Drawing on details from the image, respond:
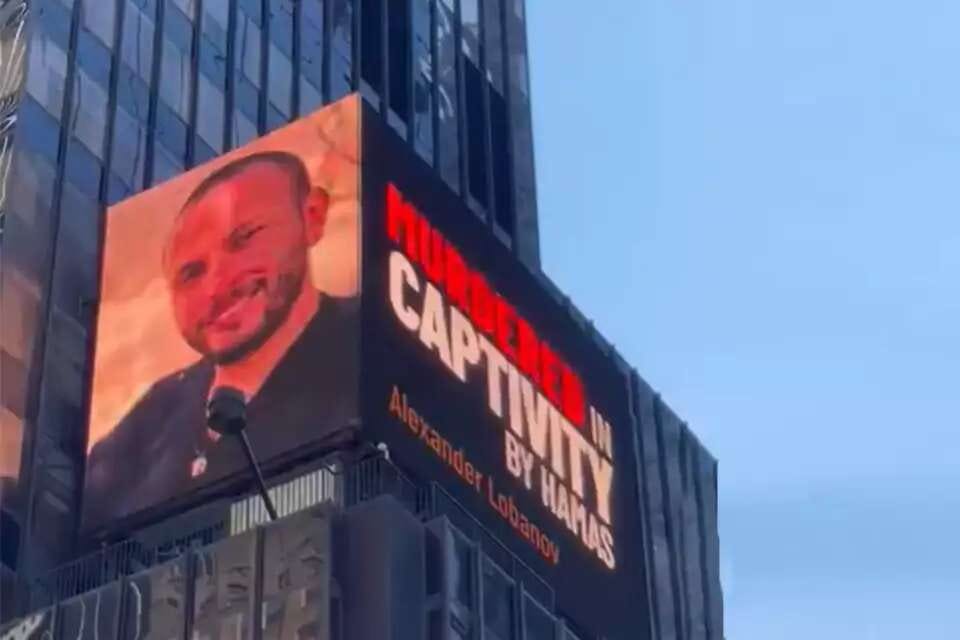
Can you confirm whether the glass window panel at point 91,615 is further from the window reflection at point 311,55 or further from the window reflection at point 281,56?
the window reflection at point 311,55

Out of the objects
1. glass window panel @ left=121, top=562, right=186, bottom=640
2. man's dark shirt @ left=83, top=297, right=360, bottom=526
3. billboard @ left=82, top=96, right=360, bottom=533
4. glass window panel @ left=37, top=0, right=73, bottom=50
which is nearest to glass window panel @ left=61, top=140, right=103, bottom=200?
billboard @ left=82, top=96, right=360, bottom=533

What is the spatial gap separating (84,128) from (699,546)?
91.8 feet

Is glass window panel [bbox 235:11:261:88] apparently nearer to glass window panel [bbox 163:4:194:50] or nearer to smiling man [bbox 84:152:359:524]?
glass window panel [bbox 163:4:194:50]

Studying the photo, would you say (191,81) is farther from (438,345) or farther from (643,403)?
(643,403)

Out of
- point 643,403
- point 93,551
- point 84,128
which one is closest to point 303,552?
point 93,551

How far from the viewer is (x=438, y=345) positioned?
46.1 meters

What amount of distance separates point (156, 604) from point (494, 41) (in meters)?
35.8

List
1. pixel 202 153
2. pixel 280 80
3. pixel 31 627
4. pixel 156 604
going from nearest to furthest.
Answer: pixel 156 604 < pixel 31 627 < pixel 202 153 < pixel 280 80

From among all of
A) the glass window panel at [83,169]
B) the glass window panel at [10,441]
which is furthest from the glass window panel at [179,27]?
the glass window panel at [10,441]

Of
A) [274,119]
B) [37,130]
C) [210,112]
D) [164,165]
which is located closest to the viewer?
[37,130]

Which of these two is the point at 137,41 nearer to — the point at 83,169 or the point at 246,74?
the point at 246,74

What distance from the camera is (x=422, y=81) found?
6844 centimetres

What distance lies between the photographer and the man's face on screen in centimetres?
4547

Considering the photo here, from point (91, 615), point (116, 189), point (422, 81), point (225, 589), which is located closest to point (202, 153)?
point (116, 189)
